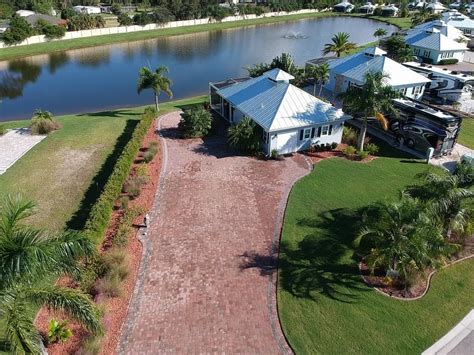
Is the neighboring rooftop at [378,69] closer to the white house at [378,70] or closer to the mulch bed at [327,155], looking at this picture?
the white house at [378,70]

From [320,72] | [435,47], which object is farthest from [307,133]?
[435,47]

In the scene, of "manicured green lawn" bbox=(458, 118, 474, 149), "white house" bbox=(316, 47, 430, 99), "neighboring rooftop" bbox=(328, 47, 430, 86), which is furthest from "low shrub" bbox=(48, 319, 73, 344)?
"neighboring rooftop" bbox=(328, 47, 430, 86)

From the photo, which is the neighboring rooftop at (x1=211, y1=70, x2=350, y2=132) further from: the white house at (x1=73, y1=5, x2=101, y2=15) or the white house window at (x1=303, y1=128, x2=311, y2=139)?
the white house at (x1=73, y1=5, x2=101, y2=15)

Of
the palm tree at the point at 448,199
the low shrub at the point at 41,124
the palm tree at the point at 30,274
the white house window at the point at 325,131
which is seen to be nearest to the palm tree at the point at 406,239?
the palm tree at the point at 448,199

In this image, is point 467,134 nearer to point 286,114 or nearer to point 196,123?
point 286,114

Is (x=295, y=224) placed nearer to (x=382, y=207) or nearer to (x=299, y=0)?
(x=382, y=207)

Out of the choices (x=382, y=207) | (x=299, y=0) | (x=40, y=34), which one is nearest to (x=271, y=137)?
(x=382, y=207)

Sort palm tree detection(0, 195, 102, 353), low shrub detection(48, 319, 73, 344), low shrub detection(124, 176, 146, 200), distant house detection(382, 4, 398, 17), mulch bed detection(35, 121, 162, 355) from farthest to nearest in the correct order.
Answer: distant house detection(382, 4, 398, 17), low shrub detection(124, 176, 146, 200), mulch bed detection(35, 121, 162, 355), low shrub detection(48, 319, 73, 344), palm tree detection(0, 195, 102, 353)
